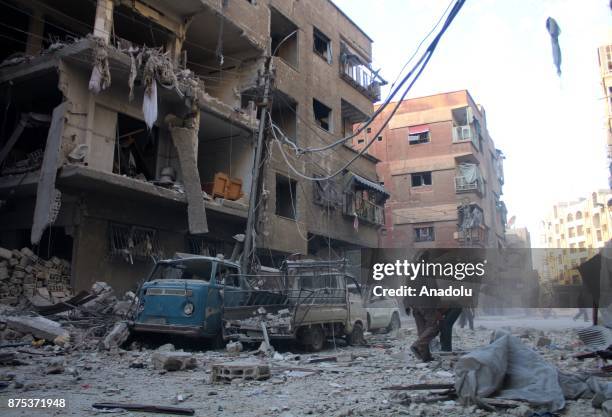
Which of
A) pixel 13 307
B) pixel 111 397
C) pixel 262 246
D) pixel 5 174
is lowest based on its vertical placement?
pixel 111 397

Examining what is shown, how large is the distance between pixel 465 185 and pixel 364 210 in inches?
562

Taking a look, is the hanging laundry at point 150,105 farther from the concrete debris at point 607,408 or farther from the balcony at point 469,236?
the balcony at point 469,236

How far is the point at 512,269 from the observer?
35781mm

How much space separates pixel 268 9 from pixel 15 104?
987 cm

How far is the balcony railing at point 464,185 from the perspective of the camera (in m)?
36.7

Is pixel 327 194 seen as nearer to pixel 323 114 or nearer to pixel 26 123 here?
pixel 323 114

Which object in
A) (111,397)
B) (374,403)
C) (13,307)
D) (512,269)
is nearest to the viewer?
(374,403)

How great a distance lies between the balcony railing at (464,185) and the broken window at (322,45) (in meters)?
16.4

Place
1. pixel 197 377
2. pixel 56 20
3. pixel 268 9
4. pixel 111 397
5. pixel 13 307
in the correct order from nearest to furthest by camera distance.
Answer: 1. pixel 111 397
2. pixel 197 377
3. pixel 13 307
4. pixel 56 20
5. pixel 268 9

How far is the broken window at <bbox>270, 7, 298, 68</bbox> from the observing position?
872 inches

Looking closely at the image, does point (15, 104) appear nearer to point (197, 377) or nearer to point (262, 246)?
point (262, 246)

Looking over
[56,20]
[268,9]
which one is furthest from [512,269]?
[56,20]

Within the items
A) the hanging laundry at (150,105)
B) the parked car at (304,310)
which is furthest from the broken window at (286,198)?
the parked car at (304,310)

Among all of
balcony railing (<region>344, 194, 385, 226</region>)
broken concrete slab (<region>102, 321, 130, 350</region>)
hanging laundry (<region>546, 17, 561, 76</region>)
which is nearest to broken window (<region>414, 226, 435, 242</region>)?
balcony railing (<region>344, 194, 385, 226</region>)
